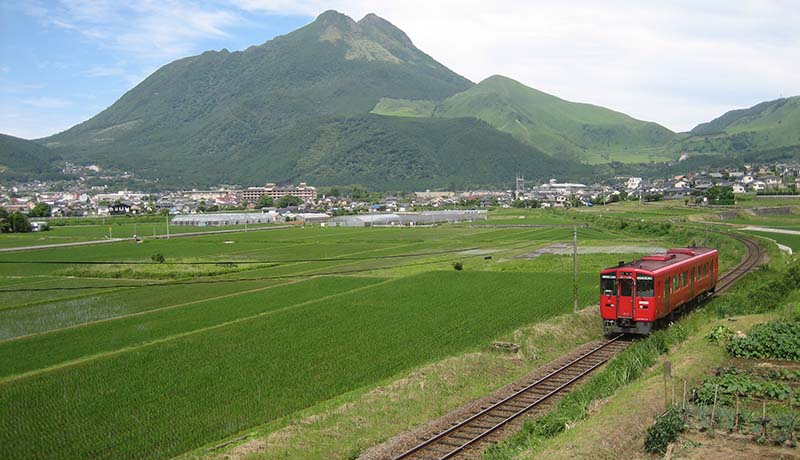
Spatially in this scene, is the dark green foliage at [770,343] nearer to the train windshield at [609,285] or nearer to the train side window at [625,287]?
the train side window at [625,287]

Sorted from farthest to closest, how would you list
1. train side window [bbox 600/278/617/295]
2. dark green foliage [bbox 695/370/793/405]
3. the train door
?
train side window [bbox 600/278/617/295] < the train door < dark green foliage [bbox 695/370/793/405]

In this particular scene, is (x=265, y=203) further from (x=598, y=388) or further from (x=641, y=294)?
(x=598, y=388)

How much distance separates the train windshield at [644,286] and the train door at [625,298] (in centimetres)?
17

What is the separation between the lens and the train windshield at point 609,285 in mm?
20812

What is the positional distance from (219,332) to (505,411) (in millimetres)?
12390

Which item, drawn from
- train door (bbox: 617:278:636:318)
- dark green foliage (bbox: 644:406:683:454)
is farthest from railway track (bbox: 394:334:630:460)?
dark green foliage (bbox: 644:406:683:454)

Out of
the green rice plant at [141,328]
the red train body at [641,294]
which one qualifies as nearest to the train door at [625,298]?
the red train body at [641,294]

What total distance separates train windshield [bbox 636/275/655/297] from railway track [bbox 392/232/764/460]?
1718 millimetres

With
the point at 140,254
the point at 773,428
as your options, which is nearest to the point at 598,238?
the point at 140,254

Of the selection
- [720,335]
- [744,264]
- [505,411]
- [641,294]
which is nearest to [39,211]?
[744,264]

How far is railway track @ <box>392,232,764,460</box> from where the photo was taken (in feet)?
39.5

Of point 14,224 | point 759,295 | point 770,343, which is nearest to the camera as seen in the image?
point 770,343

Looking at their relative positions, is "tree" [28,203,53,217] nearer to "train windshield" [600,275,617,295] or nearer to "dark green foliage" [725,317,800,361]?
"train windshield" [600,275,617,295]

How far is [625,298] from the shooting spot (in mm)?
20500
